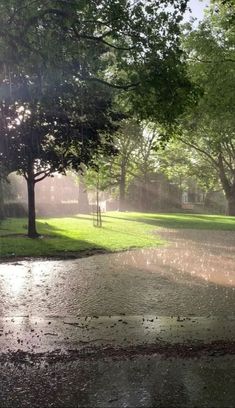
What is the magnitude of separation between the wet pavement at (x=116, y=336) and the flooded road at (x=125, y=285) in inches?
0.8

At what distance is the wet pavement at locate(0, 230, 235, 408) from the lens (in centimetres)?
489

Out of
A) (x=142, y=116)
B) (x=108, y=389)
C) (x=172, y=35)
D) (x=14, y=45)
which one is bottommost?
(x=108, y=389)

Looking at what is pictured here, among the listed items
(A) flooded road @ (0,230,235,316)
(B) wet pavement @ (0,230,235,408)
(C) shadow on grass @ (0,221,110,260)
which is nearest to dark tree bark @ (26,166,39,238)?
(C) shadow on grass @ (0,221,110,260)

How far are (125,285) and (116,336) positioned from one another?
372cm

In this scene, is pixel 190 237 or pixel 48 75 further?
pixel 190 237

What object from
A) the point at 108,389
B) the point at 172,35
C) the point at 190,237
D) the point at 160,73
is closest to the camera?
the point at 108,389

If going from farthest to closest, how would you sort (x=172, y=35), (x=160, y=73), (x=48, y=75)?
(x=172, y=35)
(x=160, y=73)
(x=48, y=75)

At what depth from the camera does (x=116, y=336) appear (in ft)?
22.5

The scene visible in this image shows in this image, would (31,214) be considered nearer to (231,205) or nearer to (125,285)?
(125,285)

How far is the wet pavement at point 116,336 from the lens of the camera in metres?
4.89

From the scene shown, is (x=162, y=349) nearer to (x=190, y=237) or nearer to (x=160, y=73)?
(x=160, y=73)

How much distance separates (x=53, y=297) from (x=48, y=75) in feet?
13.5

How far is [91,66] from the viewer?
9.09 m

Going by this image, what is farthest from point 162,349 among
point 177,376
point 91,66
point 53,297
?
point 91,66
